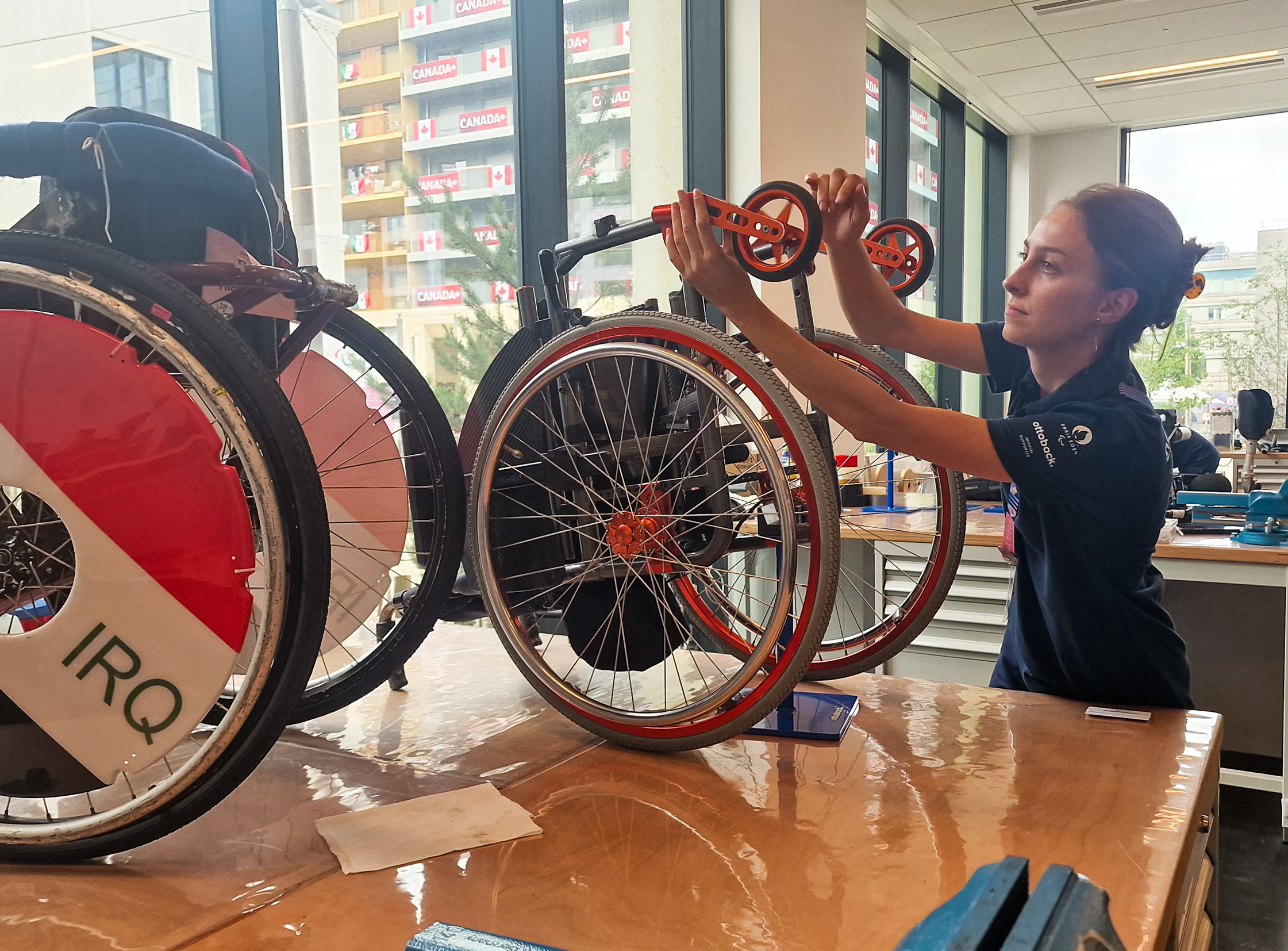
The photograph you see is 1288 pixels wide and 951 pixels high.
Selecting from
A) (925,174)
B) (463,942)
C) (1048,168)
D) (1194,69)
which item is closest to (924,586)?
(463,942)

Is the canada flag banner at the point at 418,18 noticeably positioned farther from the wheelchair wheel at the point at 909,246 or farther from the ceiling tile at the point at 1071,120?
the ceiling tile at the point at 1071,120

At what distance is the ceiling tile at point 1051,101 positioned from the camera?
21.8 feet

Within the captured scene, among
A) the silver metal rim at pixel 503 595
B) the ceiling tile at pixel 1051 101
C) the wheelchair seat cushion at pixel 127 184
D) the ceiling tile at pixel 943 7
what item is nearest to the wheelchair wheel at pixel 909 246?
the silver metal rim at pixel 503 595

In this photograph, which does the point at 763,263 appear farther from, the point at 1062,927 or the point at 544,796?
the point at 1062,927

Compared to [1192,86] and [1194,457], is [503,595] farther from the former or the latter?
[1192,86]

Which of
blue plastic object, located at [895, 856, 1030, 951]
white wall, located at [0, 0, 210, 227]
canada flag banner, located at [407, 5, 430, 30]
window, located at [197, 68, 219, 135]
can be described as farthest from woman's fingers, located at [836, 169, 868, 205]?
canada flag banner, located at [407, 5, 430, 30]

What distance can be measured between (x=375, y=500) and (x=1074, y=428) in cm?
80

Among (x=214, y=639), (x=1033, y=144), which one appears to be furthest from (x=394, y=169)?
(x=1033, y=144)

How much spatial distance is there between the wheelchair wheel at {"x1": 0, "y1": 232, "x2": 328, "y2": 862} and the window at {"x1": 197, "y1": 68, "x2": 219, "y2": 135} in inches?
57.0

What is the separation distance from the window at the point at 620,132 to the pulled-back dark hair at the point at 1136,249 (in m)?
1.91

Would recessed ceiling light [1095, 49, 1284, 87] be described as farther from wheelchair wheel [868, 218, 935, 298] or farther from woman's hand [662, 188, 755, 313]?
woman's hand [662, 188, 755, 313]

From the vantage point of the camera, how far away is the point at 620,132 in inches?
136

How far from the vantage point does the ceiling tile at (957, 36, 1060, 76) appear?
5660 millimetres

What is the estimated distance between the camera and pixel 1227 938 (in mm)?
1931
